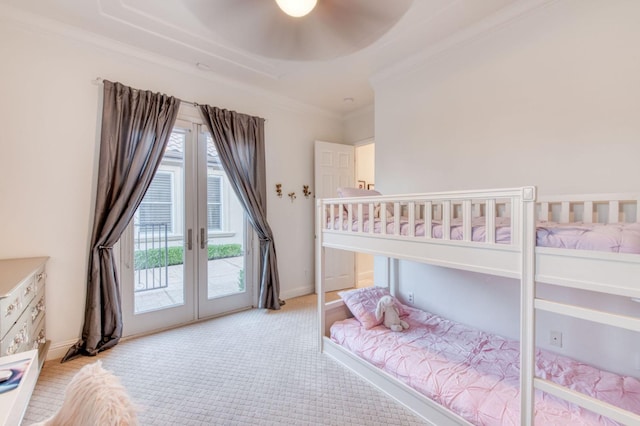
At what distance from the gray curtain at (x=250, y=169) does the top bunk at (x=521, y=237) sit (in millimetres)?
1357

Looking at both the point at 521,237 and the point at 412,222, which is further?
the point at 412,222

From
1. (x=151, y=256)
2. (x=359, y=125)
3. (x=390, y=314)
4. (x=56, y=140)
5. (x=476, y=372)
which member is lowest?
(x=476, y=372)

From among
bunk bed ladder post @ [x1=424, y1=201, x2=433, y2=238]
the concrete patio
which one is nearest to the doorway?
the concrete patio

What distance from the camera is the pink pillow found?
2.48m

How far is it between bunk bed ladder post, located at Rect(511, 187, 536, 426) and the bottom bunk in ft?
0.56

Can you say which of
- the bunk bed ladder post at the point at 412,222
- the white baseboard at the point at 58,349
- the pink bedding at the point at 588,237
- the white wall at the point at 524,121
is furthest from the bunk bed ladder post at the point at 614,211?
the white baseboard at the point at 58,349

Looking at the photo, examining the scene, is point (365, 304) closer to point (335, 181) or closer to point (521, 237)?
point (521, 237)

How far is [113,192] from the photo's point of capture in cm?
256

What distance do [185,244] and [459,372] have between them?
277cm

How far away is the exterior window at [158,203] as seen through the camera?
9.37ft

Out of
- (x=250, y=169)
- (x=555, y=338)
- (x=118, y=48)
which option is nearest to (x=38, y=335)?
(x=250, y=169)

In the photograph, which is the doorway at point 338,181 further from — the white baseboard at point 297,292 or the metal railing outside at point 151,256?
the metal railing outside at point 151,256

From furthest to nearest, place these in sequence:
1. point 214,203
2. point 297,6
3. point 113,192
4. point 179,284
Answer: point 214,203, point 179,284, point 113,192, point 297,6

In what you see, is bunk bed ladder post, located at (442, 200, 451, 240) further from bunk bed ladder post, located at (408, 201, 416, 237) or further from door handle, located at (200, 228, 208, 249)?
door handle, located at (200, 228, 208, 249)
